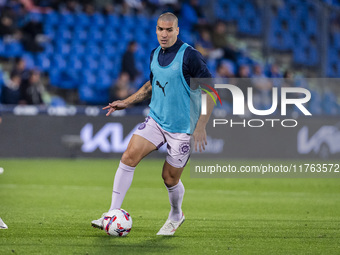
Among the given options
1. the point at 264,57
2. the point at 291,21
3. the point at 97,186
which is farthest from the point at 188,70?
the point at 291,21

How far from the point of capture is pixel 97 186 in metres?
12.4

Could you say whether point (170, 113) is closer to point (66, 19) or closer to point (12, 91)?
point (12, 91)

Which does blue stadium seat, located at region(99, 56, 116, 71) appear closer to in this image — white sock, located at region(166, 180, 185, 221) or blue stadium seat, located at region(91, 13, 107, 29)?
blue stadium seat, located at region(91, 13, 107, 29)

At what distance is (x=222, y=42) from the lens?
71.8 feet

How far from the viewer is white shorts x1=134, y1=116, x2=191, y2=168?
6941 millimetres

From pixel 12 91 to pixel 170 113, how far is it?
1096 cm

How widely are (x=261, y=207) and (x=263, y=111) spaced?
24.4 ft

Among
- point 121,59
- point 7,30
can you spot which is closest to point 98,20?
point 121,59

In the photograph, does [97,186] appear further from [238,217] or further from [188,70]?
[188,70]

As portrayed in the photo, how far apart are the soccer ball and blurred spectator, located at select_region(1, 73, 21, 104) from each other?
10976 mm

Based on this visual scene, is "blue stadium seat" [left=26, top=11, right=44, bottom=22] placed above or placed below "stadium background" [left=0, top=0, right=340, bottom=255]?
above

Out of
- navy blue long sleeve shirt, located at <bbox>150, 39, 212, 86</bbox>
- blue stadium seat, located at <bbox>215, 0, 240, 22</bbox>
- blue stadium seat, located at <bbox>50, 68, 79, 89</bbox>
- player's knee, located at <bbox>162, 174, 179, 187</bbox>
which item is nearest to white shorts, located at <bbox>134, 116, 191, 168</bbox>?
player's knee, located at <bbox>162, 174, 179, 187</bbox>

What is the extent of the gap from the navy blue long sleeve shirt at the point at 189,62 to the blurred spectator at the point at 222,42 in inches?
587

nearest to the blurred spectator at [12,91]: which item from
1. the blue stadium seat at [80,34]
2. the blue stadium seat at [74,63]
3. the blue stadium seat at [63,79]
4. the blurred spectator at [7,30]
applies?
the blue stadium seat at [63,79]
